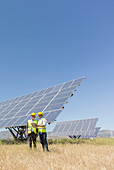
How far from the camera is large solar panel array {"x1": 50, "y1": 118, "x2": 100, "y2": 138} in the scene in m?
22.9

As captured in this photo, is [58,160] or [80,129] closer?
[58,160]

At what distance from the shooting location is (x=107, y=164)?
377 cm

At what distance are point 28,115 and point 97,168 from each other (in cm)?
875

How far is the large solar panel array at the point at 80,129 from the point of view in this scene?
2292 centimetres

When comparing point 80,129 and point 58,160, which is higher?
point 80,129

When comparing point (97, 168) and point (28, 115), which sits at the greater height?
point (28, 115)

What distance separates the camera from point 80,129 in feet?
79.8

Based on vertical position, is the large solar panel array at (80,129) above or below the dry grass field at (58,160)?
above

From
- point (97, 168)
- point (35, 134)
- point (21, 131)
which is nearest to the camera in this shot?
point (97, 168)

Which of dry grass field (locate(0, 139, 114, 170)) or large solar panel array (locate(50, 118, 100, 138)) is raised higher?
large solar panel array (locate(50, 118, 100, 138))

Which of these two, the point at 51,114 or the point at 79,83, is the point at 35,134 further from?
the point at 79,83

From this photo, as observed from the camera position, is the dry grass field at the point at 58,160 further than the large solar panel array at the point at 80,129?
No

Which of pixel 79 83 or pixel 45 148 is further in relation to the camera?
pixel 79 83

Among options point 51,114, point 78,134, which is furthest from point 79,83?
point 78,134
